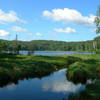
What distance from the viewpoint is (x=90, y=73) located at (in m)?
35.9

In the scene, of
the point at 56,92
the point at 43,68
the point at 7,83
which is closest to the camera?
the point at 56,92

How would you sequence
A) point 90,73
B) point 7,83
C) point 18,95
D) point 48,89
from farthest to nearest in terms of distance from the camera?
point 90,73
point 7,83
point 48,89
point 18,95

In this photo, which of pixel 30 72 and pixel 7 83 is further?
pixel 30 72

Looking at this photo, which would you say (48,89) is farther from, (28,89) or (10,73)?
(10,73)

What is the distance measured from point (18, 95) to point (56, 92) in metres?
4.86

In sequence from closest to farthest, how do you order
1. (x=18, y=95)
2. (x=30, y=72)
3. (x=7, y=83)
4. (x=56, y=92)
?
(x=18, y=95) → (x=56, y=92) → (x=7, y=83) → (x=30, y=72)

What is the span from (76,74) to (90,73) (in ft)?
11.3

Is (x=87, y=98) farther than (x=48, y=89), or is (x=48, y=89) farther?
(x=48, y=89)

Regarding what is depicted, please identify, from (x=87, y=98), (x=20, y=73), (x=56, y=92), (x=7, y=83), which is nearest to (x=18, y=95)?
(x=56, y=92)

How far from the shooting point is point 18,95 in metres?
23.3

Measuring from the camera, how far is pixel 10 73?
33.3 m

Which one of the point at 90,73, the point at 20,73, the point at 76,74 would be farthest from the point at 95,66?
the point at 20,73

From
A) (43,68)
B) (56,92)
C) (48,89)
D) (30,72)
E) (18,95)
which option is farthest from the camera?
(43,68)

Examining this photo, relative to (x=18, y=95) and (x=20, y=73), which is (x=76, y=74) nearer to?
(x=20, y=73)
